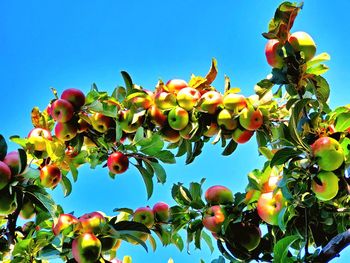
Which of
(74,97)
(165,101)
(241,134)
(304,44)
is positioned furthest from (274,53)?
(74,97)

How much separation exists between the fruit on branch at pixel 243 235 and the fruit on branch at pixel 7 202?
0.79 meters

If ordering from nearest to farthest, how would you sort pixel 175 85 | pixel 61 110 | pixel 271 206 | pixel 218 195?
pixel 271 206 < pixel 218 195 < pixel 61 110 < pixel 175 85

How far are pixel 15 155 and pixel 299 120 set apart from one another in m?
1.03

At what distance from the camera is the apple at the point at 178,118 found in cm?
219

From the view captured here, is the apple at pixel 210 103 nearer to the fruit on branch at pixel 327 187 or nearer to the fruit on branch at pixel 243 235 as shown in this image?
the fruit on branch at pixel 243 235

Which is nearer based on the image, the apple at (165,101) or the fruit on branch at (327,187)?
the fruit on branch at (327,187)

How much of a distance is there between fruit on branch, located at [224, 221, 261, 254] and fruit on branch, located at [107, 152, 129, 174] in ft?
1.71

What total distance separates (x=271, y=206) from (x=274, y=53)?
1.88 ft

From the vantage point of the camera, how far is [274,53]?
1946 millimetres

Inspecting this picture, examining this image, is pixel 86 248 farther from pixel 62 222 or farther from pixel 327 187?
pixel 327 187

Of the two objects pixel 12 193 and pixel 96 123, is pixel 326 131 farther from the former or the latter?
pixel 12 193

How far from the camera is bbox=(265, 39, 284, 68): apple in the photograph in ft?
6.36

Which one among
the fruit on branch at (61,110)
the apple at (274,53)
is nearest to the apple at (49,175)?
the fruit on branch at (61,110)

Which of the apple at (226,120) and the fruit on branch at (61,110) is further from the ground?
the fruit on branch at (61,110)
